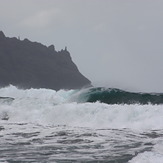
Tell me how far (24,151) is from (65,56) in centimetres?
10231

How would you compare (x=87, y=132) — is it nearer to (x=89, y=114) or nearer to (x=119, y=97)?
(x=89, y=114)

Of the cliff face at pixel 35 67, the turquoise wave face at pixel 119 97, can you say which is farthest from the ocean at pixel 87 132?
the cliff face at pixel 35 67

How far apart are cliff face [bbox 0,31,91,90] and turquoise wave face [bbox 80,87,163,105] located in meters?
65.2

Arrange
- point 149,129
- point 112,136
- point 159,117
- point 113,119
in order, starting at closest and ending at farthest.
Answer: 1. point 112,136
2. point 149,129
3. point 159,117
4. point 113,119

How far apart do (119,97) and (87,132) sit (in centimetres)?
1061

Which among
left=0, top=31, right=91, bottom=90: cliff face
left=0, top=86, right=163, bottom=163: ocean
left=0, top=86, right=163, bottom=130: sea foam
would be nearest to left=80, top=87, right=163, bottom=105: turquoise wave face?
left=0, top=86, right=163, bottom=163: ocean

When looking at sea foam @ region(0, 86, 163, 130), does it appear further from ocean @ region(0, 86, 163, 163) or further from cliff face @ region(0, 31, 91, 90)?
cliff face @ region(0, 31, 91, 90)

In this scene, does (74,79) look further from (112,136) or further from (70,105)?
(112,136)

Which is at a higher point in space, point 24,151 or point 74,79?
Answer: point 74,79

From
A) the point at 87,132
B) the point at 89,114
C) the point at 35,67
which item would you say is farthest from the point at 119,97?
the point at 35,67

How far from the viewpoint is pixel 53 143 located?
12578 mm

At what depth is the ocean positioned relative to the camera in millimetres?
10203

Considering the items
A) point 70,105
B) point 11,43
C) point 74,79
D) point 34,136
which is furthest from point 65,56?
point 34,136

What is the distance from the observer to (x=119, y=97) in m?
25.8
